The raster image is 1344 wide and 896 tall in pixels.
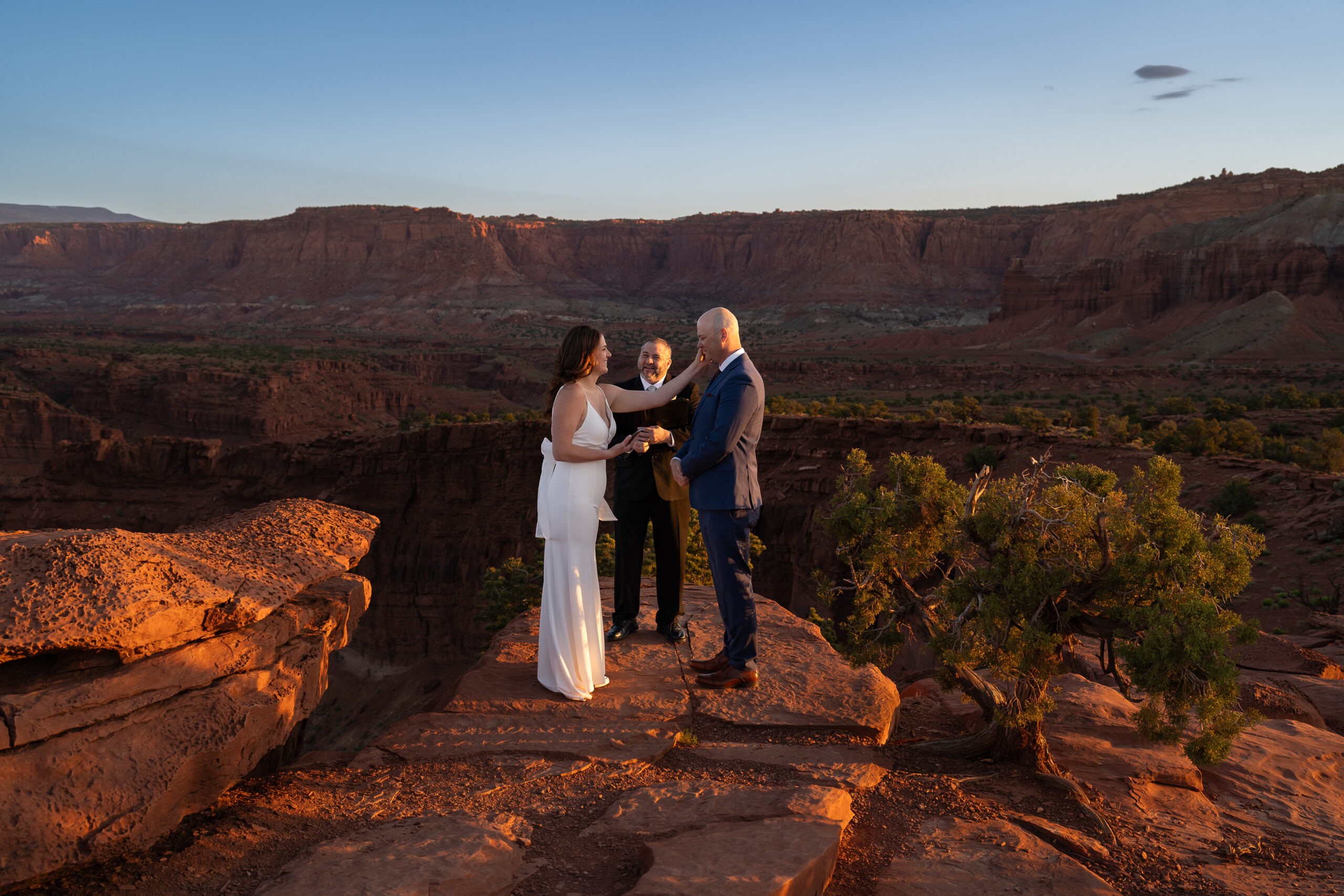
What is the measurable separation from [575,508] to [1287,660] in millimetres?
8297

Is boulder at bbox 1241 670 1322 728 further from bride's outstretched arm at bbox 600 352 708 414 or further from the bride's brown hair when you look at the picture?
the bride's brown hair

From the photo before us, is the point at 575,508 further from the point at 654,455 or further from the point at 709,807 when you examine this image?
the point at 709,807

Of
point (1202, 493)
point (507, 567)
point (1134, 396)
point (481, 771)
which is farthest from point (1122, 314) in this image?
point (481, 771)

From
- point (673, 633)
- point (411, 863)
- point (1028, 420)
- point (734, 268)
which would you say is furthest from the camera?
point (734, 268)

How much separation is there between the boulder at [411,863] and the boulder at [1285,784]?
3.85m

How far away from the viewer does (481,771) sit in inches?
164

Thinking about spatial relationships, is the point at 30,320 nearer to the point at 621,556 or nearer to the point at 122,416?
the point at 122,416

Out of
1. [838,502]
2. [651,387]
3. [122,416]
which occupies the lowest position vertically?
[122,416]

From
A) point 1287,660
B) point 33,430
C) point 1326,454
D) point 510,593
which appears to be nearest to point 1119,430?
point 1326,454

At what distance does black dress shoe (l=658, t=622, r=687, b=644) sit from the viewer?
6020 mm

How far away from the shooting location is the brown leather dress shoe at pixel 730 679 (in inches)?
205

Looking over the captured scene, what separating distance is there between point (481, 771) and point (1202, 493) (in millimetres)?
15536

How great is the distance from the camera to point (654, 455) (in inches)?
218

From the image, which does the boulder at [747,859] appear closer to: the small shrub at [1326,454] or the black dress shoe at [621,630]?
the black dress shoe at [621,630]
